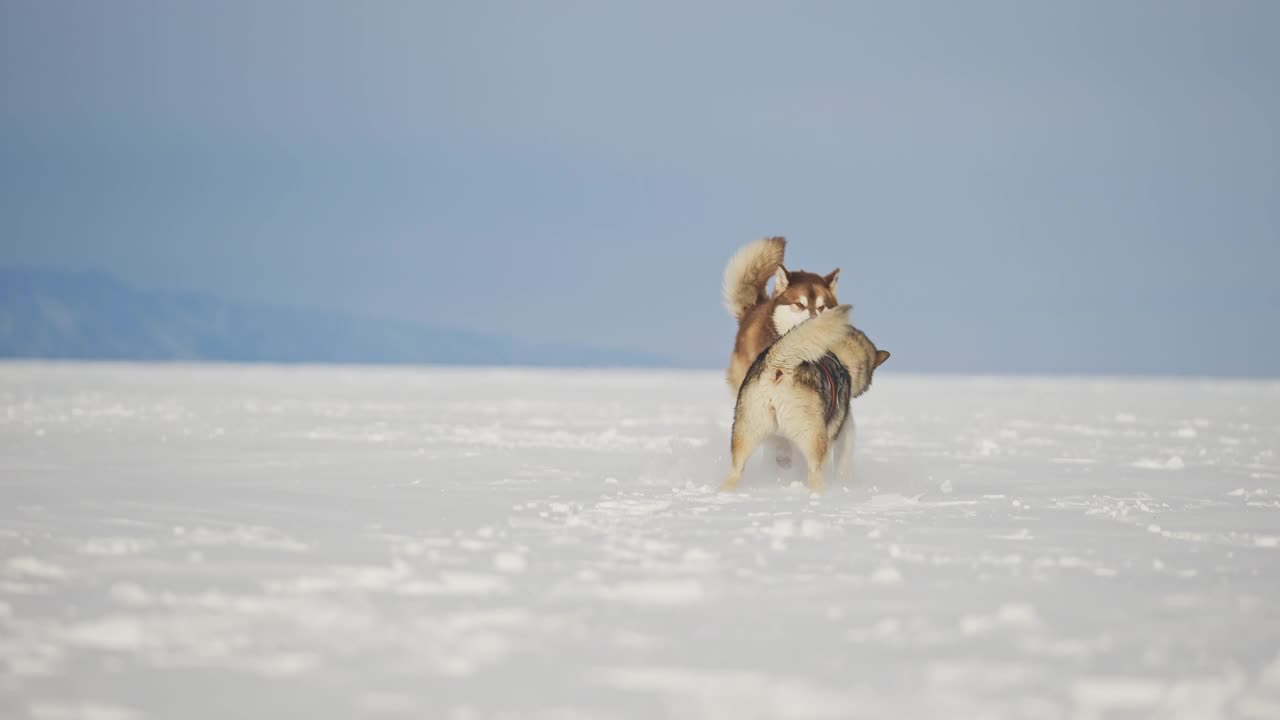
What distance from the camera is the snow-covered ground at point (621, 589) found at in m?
2.79

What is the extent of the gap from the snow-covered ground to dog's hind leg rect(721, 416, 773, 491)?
219 mm

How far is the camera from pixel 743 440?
267 inches

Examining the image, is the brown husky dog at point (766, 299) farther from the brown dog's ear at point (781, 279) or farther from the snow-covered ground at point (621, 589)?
the snow-covered ground at point (621, 589)

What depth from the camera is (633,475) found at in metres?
7.86

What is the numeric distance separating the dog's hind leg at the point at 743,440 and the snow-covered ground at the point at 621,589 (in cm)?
22

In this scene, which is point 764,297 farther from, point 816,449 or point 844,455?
point 816,449

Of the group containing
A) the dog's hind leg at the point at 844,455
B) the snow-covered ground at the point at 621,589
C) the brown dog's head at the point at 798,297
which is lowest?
the snow-covered ground at the point at 621,589

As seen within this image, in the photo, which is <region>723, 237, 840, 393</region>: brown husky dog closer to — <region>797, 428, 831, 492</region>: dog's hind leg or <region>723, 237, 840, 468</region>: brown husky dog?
<region>723, 237, 840, 468</region>: brown husky dog

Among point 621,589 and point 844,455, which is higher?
point 844,455

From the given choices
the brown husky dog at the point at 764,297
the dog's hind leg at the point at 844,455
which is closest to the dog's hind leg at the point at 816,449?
the dog's hind leg at the point at 844,455

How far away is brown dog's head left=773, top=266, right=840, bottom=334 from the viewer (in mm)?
7293

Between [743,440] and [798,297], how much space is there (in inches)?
44.3

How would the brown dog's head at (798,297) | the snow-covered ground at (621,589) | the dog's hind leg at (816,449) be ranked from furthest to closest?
the brown dog's head at (798,297)
the dog's hind leg at (816,449)
the snow-covered ground at (621,589)

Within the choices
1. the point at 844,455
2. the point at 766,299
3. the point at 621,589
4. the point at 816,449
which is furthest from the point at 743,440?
the point at 621,589
